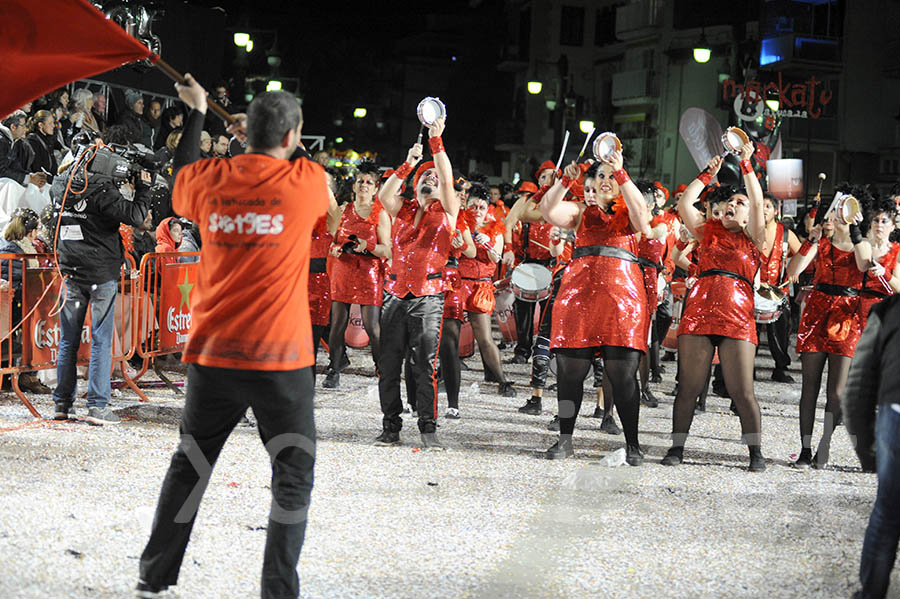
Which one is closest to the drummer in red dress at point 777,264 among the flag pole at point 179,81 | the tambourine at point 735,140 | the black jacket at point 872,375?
the tambourine at point 735,140

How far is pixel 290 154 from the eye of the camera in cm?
402

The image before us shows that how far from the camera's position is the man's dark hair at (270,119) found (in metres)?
3.77

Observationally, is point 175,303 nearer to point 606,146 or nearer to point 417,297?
point 417,297

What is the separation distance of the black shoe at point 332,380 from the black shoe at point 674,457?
3960 mm

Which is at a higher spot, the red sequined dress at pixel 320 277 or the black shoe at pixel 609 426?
the red sequined dress at pixel 320 277

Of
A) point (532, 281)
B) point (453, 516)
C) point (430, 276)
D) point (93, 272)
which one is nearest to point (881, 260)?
point (430, 276)

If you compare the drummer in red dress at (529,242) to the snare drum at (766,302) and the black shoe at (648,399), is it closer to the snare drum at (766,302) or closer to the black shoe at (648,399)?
the black shoe at (648,399)

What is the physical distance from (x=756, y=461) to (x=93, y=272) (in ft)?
16.9

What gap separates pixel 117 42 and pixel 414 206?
9.83ft

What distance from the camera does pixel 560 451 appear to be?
7180mm

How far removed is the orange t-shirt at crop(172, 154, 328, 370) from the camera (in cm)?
370

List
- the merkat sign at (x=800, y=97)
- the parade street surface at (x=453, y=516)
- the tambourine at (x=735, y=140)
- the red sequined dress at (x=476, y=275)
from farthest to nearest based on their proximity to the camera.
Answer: the merkat sign at (x=800, y=97) → the red sequined dress at (x=476, y=275) → the tambourine at (x=735, y=140) → the parade street surface at (x=453, y=516)

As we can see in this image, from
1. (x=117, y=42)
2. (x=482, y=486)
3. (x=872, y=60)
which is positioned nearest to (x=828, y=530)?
(x=482, y=486)

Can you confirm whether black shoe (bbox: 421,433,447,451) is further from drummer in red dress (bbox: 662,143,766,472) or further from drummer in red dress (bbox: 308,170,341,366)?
drummer in red dress (bbox: 308,170,341,366)
